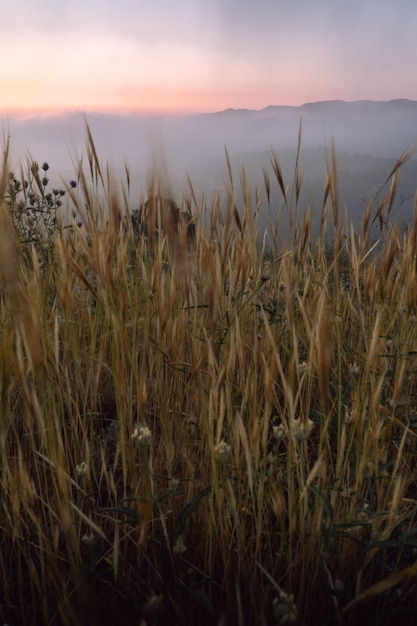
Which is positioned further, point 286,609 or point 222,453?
point 222,453

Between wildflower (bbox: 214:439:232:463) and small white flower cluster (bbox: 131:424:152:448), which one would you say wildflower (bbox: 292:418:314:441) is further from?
small white flower cluster (bbox: 131:424:152:448)

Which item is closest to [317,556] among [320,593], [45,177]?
[320,593]

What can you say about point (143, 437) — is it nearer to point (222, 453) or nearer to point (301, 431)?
point (222, 453)

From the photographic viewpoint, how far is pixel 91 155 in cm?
149

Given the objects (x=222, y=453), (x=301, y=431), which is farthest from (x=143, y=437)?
(x=301, y=431)

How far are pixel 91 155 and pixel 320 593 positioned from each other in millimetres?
1201

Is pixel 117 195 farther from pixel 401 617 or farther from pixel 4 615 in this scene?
pixel 401 617

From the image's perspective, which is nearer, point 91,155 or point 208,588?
point 208,588

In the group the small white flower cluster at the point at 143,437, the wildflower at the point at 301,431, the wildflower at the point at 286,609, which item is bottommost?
the wildflower at the point at 286,609

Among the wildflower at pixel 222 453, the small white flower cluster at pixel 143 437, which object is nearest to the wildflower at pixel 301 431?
the wildflower at pixel 222 453

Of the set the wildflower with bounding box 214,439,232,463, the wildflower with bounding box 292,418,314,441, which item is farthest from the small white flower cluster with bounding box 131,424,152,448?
the wildflower with bounding box 292,418,314,441

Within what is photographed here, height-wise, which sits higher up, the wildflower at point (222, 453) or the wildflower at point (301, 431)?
the wildflower at point (301, 431)

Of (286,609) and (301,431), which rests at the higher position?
(301,431)

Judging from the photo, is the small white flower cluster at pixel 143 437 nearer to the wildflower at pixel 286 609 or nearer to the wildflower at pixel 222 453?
the wildflower at pixel 222 453
